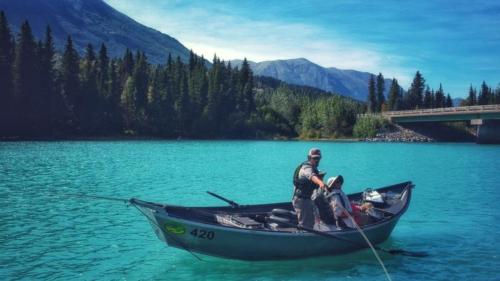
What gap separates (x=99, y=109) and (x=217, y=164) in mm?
61404

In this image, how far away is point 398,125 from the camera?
14100 centimetres

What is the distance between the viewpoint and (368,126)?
450ft

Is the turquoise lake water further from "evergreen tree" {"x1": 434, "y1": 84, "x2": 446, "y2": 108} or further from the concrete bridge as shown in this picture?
"evergreen tree" {"x1": 434, "y1": 84, "x2": 446, "y2": 108}

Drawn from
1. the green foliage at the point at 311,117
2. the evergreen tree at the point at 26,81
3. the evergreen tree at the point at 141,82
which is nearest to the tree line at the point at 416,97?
the green foliage at the point at 311,117

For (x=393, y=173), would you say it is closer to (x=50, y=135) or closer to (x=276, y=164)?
(x=276, y=164)

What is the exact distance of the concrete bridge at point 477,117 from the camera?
10410 cm

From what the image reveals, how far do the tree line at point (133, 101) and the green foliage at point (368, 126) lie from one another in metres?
3.84

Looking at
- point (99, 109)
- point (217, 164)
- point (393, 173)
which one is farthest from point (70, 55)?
A: point (393, 173)

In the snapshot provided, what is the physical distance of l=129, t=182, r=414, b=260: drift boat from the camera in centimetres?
1467

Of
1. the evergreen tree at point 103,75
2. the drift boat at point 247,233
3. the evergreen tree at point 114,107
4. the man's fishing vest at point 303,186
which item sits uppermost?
the evergreen tree at point 103,75

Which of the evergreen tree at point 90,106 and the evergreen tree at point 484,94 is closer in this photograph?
the evergreen tree at point 90,106

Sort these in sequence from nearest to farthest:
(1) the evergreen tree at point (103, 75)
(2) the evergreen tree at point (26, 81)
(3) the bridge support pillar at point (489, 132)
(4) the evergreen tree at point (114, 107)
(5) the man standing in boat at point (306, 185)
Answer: (5) the man standing in boat at point (306, 185), (2) the evergreen tree at point (26, 81), (4) the evergreen tree at point (114, 107), (1) the evergreen tree at point (103, 75), (3) the bridge support pillar at point (489, 132)

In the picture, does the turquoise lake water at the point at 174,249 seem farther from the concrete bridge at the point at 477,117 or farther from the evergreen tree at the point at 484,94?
the evergreen tree at the point at 484,94

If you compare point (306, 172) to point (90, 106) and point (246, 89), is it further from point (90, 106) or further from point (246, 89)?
point (246, 89)
